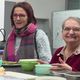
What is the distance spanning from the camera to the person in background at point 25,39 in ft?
7.28

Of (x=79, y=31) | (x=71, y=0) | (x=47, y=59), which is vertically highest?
(x=71, y=0)

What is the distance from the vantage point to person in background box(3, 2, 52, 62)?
7.28 feet

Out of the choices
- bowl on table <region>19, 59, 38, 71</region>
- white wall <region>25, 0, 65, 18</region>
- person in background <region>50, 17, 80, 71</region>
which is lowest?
Answer: bowl on table <region>19, 59, 38, 71</region>

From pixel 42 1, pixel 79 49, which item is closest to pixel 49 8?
pixel 42 1

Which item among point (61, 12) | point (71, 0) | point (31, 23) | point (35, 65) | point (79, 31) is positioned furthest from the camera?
point (71, 0)

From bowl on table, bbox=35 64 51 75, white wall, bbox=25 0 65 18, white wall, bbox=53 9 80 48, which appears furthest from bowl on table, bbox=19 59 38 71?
white wall, bbox=25 0 65 18

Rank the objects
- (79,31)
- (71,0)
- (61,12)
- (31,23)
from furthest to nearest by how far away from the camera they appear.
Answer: (71,0) < (61,12) < (31,23) < (79,31)

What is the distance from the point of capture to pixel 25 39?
230cm

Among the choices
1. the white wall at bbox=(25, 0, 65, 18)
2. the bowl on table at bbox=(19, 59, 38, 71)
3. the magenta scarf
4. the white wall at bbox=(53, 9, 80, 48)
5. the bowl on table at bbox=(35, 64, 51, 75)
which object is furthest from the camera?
the white wall at bbox=(25, 0, 65, 18)

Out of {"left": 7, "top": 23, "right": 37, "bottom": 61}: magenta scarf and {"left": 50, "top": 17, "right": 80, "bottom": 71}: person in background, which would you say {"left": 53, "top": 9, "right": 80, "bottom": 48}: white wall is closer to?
{"left": 7, "top": 23, "right": 37, "bottom": 61}: magenta scarf

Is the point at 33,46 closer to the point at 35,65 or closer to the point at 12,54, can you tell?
the point at 12,54

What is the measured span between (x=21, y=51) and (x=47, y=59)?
22 centimetres

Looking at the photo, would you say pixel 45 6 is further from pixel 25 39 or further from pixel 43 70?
pixel 43 70

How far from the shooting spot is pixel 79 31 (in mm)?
1872
